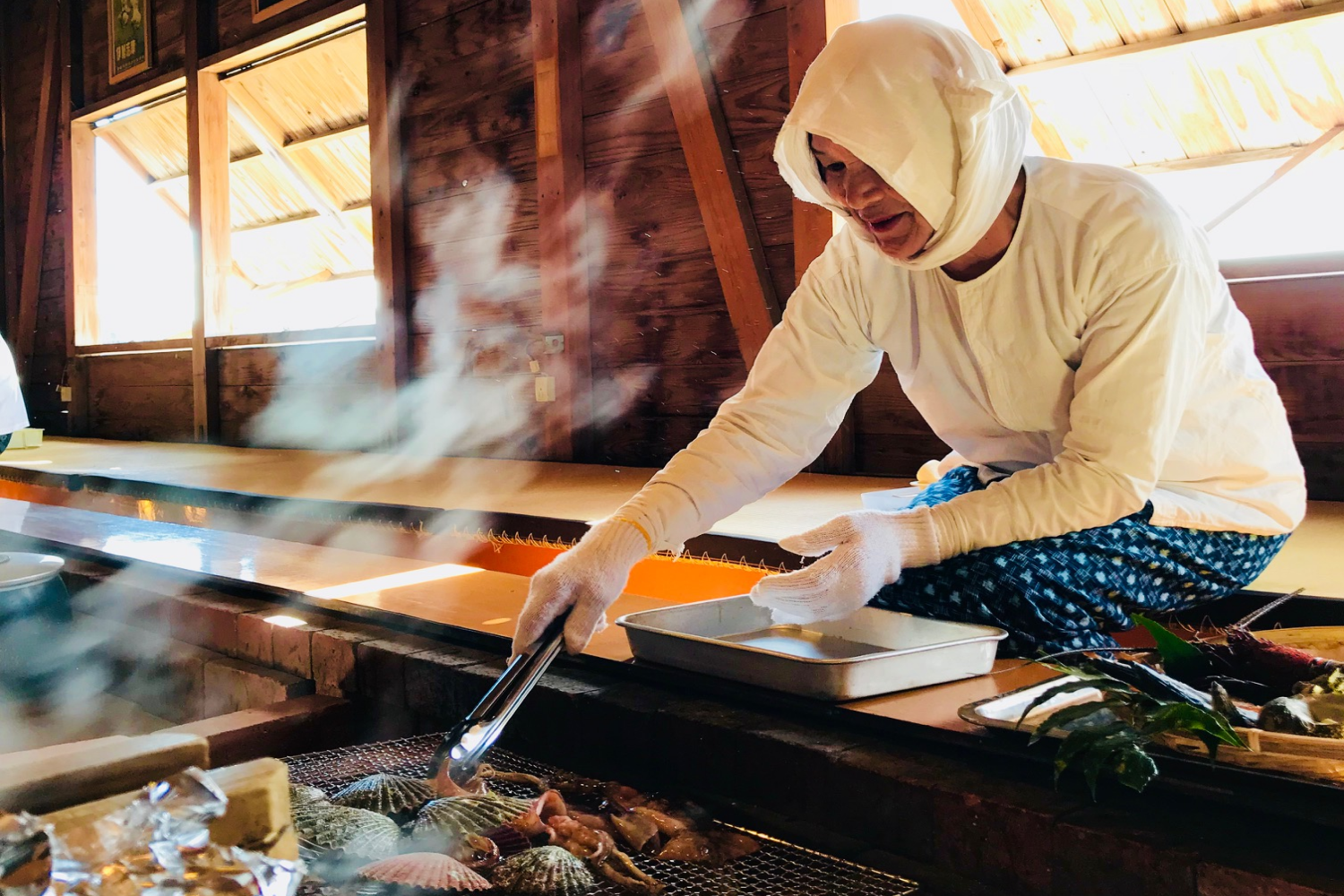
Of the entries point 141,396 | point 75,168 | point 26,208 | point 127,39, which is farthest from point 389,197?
point 26,208

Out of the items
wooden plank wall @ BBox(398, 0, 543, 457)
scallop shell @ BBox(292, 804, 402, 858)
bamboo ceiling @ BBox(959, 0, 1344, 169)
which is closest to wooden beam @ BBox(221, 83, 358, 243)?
wooden plank wall @ BBox(398, 0, 543, 457)

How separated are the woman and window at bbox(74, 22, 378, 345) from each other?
178 inches

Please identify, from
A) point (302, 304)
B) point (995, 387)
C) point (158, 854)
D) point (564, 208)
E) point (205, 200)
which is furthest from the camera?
point (302, 304)

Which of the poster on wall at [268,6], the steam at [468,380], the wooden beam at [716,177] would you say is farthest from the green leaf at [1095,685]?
the poster on wall at [268,6]

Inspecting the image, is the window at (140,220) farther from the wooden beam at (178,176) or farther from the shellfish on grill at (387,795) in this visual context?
the shellfish on grill at (387,795)

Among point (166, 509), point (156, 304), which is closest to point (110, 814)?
point (166, 509)

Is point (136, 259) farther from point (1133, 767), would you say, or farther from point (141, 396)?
point (1133, 767)

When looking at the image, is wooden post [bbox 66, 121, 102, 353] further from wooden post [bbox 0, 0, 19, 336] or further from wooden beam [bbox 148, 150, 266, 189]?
wooden post [bbox 0, 0, 19, 336]

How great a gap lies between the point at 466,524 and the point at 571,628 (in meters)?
2.10

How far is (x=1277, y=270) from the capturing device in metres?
3.43

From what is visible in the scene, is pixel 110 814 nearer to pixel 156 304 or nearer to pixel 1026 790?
pixel 1026 790

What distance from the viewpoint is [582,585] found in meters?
1.77

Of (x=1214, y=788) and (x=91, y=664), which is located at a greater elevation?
(x=1214, y=788)

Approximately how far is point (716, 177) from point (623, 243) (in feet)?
2.17
